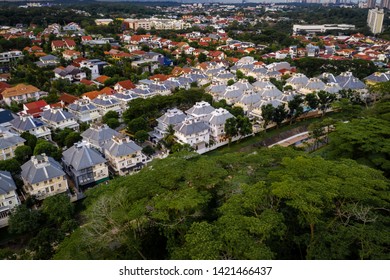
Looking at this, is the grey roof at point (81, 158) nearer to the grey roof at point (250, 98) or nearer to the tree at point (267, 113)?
the tree at point (267, 113)

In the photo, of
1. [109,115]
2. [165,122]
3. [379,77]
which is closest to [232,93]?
[165,122]

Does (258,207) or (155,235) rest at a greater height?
(258,207)

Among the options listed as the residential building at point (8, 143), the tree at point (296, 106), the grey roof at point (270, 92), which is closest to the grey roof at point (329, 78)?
the grey roof at point (270, 92)

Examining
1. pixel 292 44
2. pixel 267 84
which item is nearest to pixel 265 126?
pixel 267 84

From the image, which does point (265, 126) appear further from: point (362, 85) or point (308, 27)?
point (308, 27)

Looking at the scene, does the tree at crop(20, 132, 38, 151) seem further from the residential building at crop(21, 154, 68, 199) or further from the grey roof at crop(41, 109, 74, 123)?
the residential building at crop(21, 154, 68, 199)
